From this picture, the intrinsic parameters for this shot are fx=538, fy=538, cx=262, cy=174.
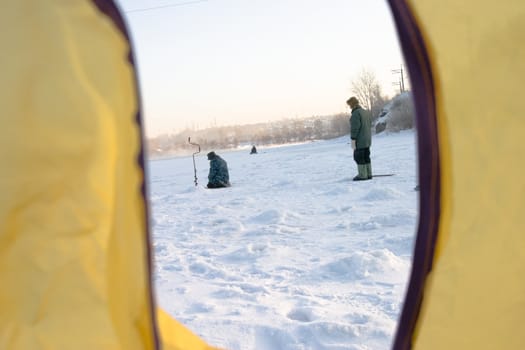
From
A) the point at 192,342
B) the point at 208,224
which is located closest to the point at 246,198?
the point at 208,224

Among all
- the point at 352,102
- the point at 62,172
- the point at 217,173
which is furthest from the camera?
the point at 217,173

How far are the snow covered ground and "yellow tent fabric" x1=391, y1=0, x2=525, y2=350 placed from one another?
3.73 ft

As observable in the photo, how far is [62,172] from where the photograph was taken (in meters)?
1.06

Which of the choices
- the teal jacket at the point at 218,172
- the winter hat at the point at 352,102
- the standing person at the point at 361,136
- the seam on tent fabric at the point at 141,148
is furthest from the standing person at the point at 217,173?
the seam on tent fabric at the point at 141,148

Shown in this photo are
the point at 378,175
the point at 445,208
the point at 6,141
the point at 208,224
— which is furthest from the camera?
the point at 378,175

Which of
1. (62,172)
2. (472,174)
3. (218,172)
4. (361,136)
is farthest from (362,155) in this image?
(62,172)

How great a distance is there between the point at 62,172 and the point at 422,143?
2.40ft

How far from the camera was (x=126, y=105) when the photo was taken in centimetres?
113

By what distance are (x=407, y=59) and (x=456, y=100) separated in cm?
13

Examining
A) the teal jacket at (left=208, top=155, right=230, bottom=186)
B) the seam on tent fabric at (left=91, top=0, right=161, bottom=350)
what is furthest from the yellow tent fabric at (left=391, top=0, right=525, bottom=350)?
the teal jacket at (left=208, top=155, right=230, bottom=186)

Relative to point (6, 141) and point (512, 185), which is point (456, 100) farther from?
point (6, 141)

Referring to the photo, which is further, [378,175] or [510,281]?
[378,175]

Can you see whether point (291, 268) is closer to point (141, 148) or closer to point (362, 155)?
point (141, 148)

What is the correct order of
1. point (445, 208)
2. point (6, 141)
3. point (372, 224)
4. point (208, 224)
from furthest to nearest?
point (208, 224)
point (372, 224)
point (445, 208)
point (6, 141)
